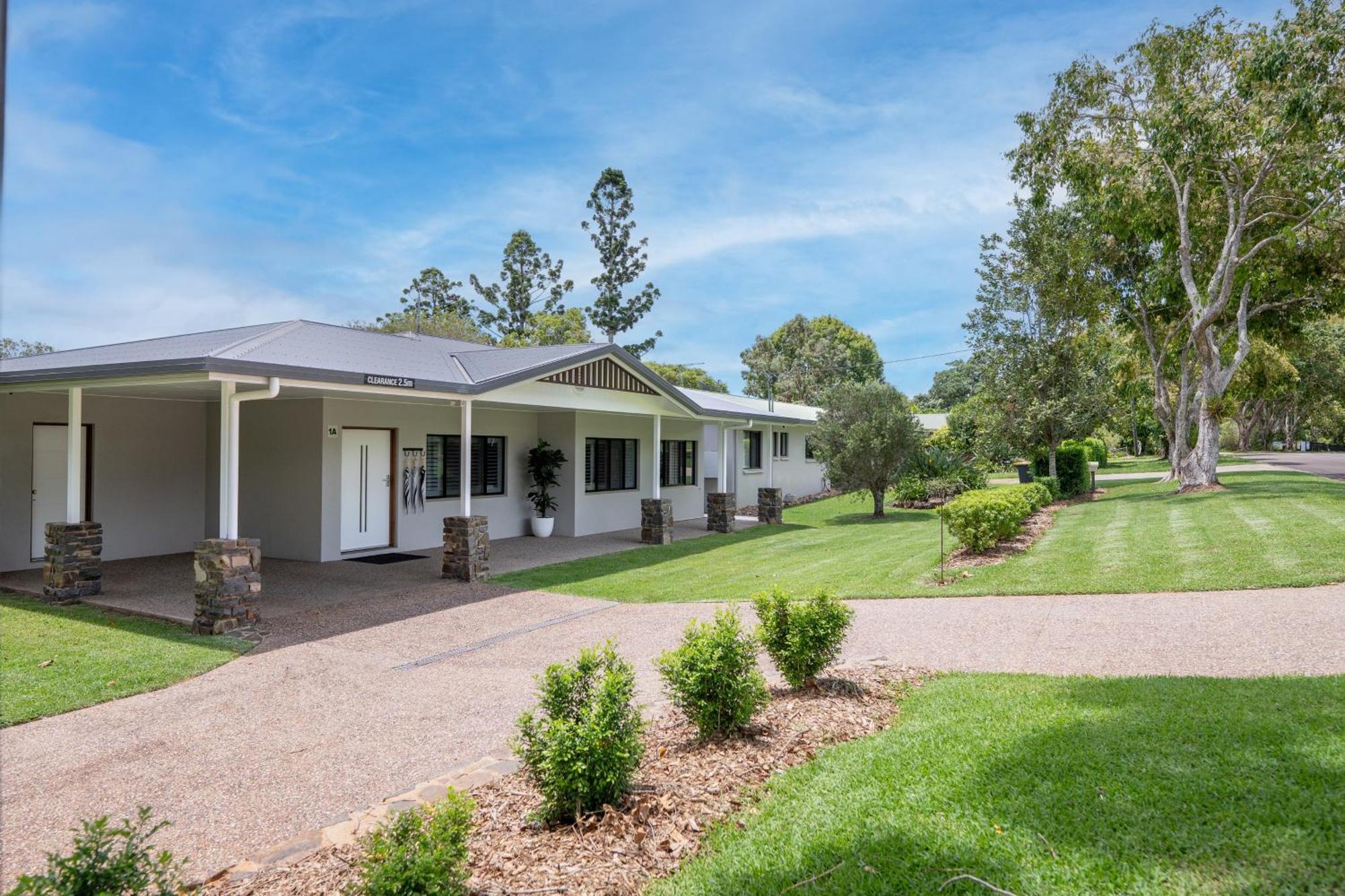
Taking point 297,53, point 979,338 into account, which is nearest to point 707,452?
point 979,338

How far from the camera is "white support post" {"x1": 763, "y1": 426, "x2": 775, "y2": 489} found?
22875mm

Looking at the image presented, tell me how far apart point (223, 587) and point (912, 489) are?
1769 cm

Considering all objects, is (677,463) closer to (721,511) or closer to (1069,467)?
(721,511)

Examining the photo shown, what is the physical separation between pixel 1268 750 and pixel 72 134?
6328 mm

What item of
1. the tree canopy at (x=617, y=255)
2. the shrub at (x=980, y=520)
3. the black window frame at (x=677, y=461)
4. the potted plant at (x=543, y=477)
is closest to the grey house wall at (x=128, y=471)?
the potted plant at (x=543, y=477)

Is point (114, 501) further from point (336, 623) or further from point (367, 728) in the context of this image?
point (367, 728)

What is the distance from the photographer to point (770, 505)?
19344 mm

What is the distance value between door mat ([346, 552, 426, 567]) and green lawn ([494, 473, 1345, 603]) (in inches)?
91.6

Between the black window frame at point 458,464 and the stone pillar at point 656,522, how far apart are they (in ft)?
9.69

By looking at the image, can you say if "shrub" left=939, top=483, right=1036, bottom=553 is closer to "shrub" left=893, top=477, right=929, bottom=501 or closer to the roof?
the roof

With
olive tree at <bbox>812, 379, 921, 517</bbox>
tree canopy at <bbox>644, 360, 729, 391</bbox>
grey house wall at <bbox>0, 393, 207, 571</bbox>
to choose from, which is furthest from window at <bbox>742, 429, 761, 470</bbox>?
tree canopy at <bbox>644, 360, 729, 391</bbox>

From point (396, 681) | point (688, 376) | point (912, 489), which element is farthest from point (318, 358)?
point (688, 376)

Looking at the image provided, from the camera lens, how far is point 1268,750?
153 inches

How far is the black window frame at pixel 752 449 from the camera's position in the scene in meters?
23.3
